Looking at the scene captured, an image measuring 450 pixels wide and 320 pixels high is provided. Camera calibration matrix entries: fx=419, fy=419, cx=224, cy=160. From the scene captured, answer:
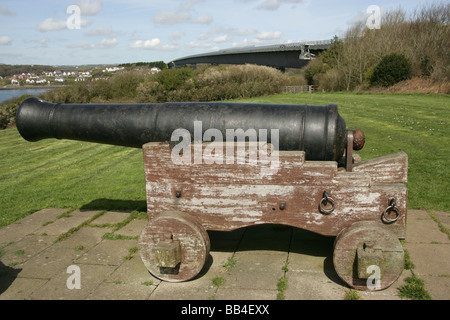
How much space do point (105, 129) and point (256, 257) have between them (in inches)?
73.2

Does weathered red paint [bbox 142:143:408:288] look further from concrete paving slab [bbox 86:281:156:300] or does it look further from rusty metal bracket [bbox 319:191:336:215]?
concrete paving slab [bbox 86:281:156:300]

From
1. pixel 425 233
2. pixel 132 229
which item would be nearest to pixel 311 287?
pixel 425 233

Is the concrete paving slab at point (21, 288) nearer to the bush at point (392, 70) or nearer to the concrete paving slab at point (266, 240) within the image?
the concrete paving slab at point (266, 240)

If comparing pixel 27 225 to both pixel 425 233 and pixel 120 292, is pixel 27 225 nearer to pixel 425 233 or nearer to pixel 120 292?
pixel 120 292

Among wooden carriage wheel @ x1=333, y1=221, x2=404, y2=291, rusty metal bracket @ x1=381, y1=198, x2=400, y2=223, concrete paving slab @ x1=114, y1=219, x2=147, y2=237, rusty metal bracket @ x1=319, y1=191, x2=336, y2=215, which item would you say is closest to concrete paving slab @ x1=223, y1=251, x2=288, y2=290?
wooden carriage wheel @ x1=333, y1=221, x2=404, y2=291

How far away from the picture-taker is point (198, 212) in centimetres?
345

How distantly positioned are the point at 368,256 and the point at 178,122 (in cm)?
192

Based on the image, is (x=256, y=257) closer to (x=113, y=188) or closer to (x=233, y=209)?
(x=233, y=209)

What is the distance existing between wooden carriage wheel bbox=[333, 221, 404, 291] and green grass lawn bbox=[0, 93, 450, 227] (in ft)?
7.21

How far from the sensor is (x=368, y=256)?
9.83ft
